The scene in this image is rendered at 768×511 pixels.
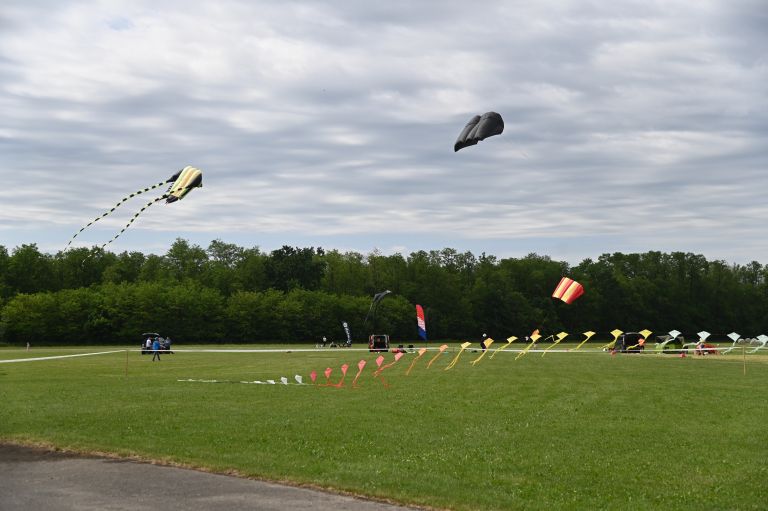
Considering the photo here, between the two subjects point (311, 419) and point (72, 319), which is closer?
point (311, 419)

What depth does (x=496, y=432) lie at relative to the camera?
17750 mm

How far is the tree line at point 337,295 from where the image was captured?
4237 inches

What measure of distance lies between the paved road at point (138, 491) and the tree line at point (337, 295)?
307 feet

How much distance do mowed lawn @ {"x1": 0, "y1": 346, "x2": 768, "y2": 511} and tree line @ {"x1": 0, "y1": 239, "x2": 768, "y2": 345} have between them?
80.0 m

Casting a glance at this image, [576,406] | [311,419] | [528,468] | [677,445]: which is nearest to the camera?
[528,468]

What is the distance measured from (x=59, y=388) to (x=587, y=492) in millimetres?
22410

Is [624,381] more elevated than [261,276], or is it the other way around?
[261,276]

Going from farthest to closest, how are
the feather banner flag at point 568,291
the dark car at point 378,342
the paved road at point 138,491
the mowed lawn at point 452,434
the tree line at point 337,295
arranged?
the tree line at point 337,295, the dark car at point 378,342, the feather banner flag at point 568,291, the mowed lawn at point 452,434, the paved road at point 138,491

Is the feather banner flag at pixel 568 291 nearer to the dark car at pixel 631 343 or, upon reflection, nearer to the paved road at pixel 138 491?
the dark car at pixel 631 343

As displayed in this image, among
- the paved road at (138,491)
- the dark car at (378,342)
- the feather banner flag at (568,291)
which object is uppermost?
the feather banner flag at (568,291)

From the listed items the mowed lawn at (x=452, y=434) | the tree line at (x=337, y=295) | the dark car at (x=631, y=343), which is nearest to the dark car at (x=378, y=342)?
the dark car at (x=631, y=343)

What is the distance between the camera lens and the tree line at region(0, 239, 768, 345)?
10762cm

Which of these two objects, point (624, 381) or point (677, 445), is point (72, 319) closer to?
point (624, 381)

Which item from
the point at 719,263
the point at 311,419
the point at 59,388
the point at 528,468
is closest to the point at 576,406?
the point at 311,419
